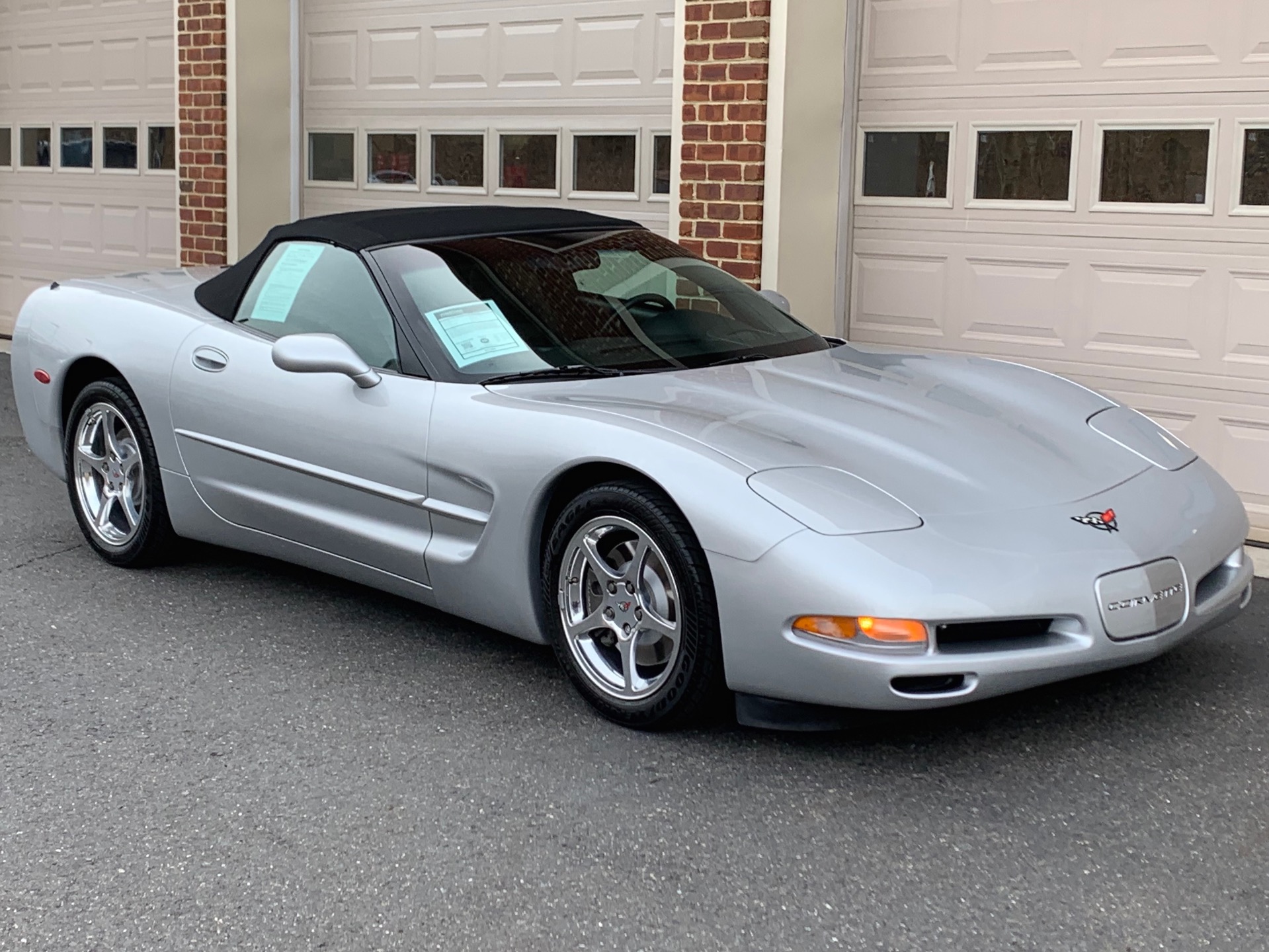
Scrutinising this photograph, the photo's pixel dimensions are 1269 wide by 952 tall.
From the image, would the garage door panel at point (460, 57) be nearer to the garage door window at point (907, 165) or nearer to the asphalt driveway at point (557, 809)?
the garage door window at point (907, 165)

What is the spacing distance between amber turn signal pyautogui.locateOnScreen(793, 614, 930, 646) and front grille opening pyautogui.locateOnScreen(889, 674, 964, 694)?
91 mm

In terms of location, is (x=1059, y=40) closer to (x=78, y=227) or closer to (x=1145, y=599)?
(x=1145, y=599)

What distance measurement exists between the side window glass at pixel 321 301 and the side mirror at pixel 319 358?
0.43 ft

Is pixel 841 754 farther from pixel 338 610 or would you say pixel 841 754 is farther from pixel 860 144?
pixel 860 144

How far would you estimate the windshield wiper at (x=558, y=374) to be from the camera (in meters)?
4.55

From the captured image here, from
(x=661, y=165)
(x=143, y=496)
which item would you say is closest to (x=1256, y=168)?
(x=661, y=165)

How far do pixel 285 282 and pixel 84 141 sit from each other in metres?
7.35

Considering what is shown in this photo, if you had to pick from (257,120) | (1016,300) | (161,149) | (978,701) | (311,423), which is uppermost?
(257,120)

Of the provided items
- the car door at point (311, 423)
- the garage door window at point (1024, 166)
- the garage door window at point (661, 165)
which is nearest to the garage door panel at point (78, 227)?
the garage door window at point (661, 165)

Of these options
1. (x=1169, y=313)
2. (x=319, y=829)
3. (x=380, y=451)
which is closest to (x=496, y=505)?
(x=380, y=451)

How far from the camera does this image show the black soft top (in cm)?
512

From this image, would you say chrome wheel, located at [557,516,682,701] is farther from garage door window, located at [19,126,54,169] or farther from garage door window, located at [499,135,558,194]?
garage door window, located at [19,126,54,169]

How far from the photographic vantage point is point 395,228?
5172mm

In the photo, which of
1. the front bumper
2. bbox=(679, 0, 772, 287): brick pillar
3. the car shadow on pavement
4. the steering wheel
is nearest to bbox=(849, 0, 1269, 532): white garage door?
bbox=(679, 0, 772, 287): brick pillar
